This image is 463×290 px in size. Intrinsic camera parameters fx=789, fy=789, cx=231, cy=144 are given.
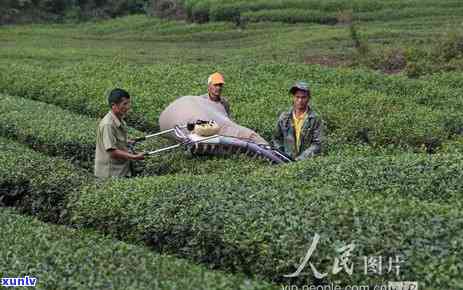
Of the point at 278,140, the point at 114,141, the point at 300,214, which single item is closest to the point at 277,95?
the point at 278,140

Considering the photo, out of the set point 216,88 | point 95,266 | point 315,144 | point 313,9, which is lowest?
point 313,9

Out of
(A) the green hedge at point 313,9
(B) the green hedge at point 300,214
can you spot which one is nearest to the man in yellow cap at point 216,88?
(B) the green hedge at point 300,214

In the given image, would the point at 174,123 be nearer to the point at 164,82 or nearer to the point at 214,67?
the point at 164,82

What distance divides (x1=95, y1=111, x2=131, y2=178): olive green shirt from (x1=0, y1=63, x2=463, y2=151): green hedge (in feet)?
11.4

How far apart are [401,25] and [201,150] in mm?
22982

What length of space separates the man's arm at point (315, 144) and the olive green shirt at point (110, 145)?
2.45 metres

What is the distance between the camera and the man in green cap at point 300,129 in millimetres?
10797

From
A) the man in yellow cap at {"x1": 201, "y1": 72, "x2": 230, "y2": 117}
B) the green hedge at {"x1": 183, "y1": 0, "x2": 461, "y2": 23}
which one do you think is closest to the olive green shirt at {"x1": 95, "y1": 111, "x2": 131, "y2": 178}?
the man in yellow cap at {"x1": 201, "y1": 72, "x2": 230, "y2": 117}

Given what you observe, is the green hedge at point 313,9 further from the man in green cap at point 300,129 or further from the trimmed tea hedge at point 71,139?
the man in green cap at point 300,129

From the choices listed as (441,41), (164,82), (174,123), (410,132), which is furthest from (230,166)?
(441,41)

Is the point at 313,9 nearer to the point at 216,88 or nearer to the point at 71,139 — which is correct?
the point at 71,139

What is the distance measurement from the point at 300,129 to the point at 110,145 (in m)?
2.62

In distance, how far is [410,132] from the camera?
44.4 ft

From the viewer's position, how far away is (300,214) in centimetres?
791
